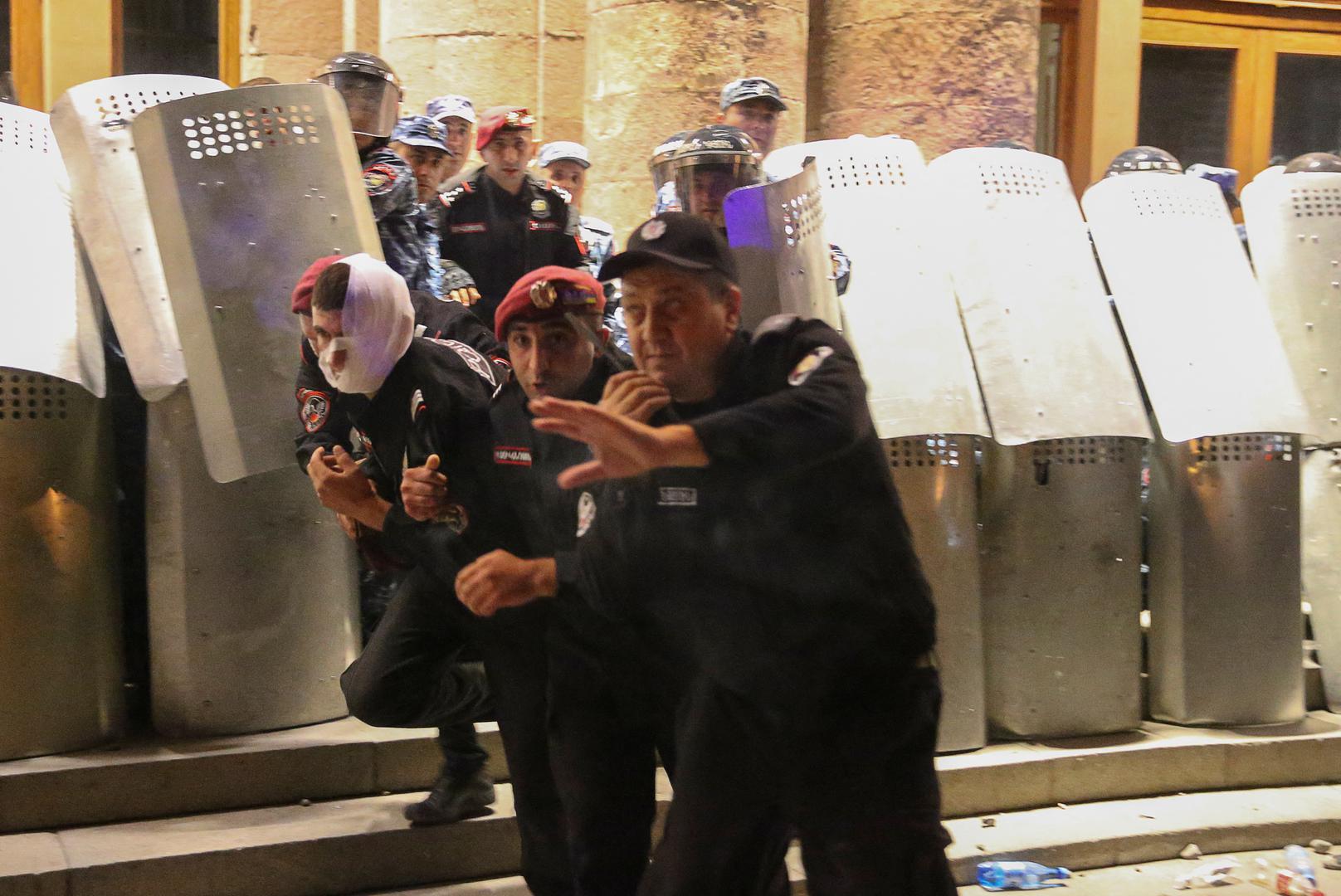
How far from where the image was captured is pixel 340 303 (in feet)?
11.0

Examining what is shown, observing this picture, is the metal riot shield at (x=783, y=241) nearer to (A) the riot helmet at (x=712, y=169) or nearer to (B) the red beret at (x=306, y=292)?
(A) the riot helmet at (x=712, y=169)

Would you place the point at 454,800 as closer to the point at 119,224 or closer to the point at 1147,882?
the point at 119,224

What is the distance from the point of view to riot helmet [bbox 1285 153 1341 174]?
588cm

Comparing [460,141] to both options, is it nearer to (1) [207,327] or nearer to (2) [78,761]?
(1) [207,327]

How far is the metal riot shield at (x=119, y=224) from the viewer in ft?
14.1

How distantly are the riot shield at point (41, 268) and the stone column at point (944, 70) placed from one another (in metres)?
4.17

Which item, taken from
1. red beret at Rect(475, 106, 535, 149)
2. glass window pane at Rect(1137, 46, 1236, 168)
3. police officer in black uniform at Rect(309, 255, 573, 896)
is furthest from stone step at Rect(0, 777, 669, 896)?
glass window pane at Rect(1137, 46, 1236, 168)

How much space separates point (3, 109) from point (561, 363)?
241cm

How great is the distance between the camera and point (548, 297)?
9.50 feet

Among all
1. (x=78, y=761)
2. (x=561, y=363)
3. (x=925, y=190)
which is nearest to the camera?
(x=561, y=363)

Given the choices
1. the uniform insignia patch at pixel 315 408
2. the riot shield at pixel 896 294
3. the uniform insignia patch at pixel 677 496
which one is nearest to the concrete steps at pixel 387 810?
the uniform insignia patch at pixel 315 408

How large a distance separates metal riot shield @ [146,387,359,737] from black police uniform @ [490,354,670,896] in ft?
5.73

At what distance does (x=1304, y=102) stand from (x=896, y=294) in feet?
23.5

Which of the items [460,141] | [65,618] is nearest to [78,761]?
[65,618]
